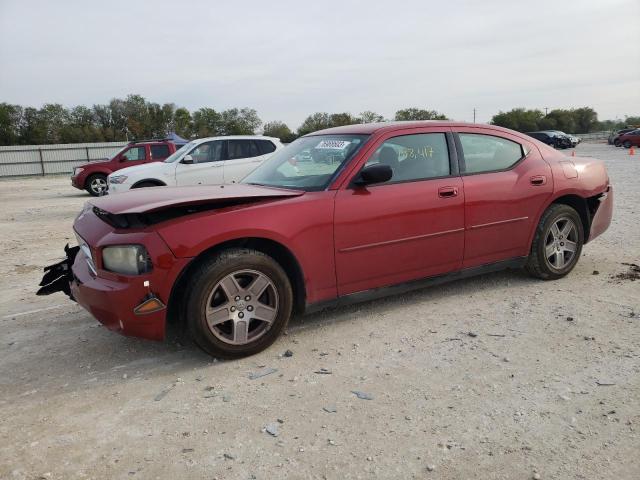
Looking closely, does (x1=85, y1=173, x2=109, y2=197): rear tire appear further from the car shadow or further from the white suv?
the car shadow

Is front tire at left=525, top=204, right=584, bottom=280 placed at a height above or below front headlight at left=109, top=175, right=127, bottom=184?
below

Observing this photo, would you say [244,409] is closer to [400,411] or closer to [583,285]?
[400,411]

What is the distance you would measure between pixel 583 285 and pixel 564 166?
1.18m

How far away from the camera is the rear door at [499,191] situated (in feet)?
14.5

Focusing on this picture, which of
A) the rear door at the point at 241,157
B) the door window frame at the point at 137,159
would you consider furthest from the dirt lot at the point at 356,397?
the door window frame at the point at 137,159

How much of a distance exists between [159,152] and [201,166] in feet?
17.6

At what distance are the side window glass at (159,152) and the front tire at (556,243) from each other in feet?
42.3

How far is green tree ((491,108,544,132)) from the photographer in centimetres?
7894

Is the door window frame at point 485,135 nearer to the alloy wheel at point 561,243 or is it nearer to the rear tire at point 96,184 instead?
the alloy wheel at point 561,243

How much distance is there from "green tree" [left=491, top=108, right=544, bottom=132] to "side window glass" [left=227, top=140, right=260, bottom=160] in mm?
74281

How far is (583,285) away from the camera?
484 centimetres

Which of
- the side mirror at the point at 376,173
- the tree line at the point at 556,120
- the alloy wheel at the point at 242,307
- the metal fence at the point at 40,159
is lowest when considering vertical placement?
the alloy wheel at the point at 242,307

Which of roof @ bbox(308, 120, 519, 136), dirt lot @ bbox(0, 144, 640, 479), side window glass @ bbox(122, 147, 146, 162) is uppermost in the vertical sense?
side window glass @ bbox(122, 147, 146, 162)

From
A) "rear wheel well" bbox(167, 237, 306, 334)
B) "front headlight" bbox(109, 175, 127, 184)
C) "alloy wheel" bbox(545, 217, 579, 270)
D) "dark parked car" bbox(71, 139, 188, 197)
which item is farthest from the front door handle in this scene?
"dark parked car" bbox(71, 139, 188, 197)
